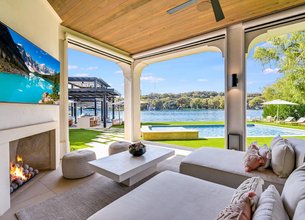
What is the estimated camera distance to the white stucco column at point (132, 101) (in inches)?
228

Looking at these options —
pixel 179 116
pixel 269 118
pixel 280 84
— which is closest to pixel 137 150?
pixel 280 84

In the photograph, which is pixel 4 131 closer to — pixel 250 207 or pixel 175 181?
pixel 175 181

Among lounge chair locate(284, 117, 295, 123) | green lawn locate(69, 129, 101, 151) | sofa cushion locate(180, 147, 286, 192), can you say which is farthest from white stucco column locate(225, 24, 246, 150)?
lounge chair locate(284, 117, 295, 123)

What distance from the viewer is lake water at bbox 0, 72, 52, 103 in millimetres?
1989

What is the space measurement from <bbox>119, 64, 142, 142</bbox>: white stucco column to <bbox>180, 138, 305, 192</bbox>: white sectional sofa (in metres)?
3.42

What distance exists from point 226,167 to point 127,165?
135 centimetres

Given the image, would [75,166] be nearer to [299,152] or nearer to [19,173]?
[19,173]

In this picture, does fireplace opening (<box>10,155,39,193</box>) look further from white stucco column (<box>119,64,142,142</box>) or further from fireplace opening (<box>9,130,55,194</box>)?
white stucco column (<box>119,64,142,142</box>)

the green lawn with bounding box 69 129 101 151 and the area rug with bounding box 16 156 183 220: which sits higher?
the green lawn with bounding box 69 129 101 151

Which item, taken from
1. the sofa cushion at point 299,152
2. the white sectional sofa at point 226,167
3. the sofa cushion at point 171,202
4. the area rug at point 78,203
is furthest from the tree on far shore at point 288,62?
the area rug at point 78,203

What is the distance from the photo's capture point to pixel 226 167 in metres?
2.16

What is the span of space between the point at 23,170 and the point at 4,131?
42.7 inches

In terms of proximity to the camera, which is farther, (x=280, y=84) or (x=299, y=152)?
(x=280, y=84)

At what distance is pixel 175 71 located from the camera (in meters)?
16.4
